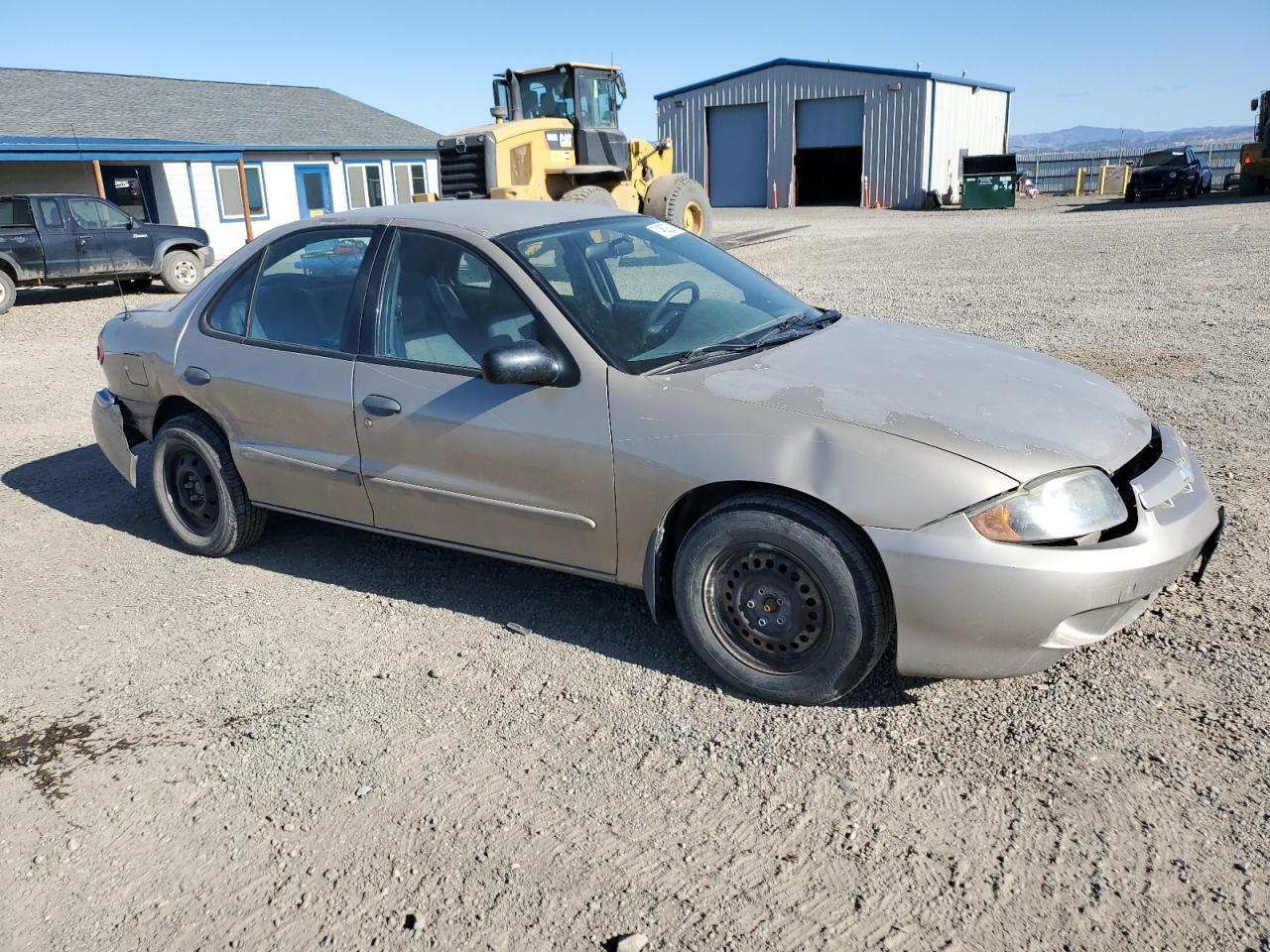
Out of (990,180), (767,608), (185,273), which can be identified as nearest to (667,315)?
(767,608)

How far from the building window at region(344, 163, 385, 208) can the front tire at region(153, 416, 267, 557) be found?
25.3 metres

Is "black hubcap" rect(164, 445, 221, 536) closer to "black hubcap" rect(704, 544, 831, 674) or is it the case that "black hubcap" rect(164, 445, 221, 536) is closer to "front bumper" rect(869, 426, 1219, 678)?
"black hubcap" rect(704, 544, 831, 674)

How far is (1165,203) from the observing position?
97.1 feet

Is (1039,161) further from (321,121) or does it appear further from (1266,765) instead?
(1266,765)

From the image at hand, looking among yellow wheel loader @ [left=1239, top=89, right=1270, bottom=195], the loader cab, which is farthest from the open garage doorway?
the loader cab

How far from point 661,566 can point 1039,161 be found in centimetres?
4494

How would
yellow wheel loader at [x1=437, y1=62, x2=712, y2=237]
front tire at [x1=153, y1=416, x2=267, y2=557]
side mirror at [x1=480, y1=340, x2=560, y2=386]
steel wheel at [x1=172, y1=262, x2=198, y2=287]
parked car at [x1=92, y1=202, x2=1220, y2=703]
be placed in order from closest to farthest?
1. parked car at [x1=92, y1=202, x2=1220, y2=703]
2. side mirror at [x1=480, y1=340, x2=560, y2=386]
3. front tire at [x1=153, y1=416, x2=267, y2=557]
4. yellow wheel loader at [x1=437, y1=62, x2=712, y2=237]
5. steel wheel at [x1=172, y1=262, x2=198, y2=287]

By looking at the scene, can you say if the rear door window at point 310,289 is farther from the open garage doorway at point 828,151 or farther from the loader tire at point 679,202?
the open garage doorway at point 828,151

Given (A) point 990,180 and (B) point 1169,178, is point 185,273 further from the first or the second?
(B) point 1169,178

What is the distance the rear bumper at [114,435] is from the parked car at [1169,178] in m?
32.4

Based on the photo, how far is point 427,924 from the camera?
2539 mm

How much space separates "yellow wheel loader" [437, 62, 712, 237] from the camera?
1681cm

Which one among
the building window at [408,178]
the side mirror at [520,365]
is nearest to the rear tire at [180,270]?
the building window at [408,178]

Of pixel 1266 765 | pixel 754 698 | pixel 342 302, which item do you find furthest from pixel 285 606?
pixel 1266 765
